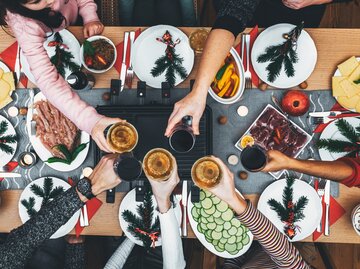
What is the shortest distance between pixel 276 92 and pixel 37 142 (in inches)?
42.8

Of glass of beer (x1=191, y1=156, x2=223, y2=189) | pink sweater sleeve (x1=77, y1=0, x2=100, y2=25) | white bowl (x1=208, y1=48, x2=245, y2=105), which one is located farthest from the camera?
pink sweater sleeve (x1=77, y1=0, x2=100, y2=25)

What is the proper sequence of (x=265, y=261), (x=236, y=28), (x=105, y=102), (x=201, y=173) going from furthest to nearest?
(x=265, y=261)
(x=105, y=102)
(x=236, y=28)
(x=201, y=173)

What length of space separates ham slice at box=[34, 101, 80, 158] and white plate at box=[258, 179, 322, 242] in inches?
34.5

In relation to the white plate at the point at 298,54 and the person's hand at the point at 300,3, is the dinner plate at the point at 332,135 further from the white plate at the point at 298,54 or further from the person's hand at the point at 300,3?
the person's hand at the point at 300,3

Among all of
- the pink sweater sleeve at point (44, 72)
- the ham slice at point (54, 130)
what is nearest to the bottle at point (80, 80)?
the pink sweater sleeve at point (44, 72)

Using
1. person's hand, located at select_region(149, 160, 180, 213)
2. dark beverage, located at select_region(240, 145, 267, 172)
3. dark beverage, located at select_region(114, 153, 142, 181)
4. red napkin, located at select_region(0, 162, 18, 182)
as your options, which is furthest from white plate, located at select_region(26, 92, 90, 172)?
dark beverage, located at select_region(240, 145, 267, 172)

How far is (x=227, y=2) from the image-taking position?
156 cm

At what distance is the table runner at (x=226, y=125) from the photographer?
5.57ft

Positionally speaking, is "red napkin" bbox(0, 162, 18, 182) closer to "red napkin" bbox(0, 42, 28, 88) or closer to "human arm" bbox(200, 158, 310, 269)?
"red napkin" bbox(0, 42, 28, 88)

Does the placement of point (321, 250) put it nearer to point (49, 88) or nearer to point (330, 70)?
point (330, 70)

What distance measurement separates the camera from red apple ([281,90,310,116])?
5.29ft

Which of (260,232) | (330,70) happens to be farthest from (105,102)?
(330,70)

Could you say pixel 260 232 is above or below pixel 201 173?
below

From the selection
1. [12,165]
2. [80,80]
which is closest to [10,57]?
[80,80]
